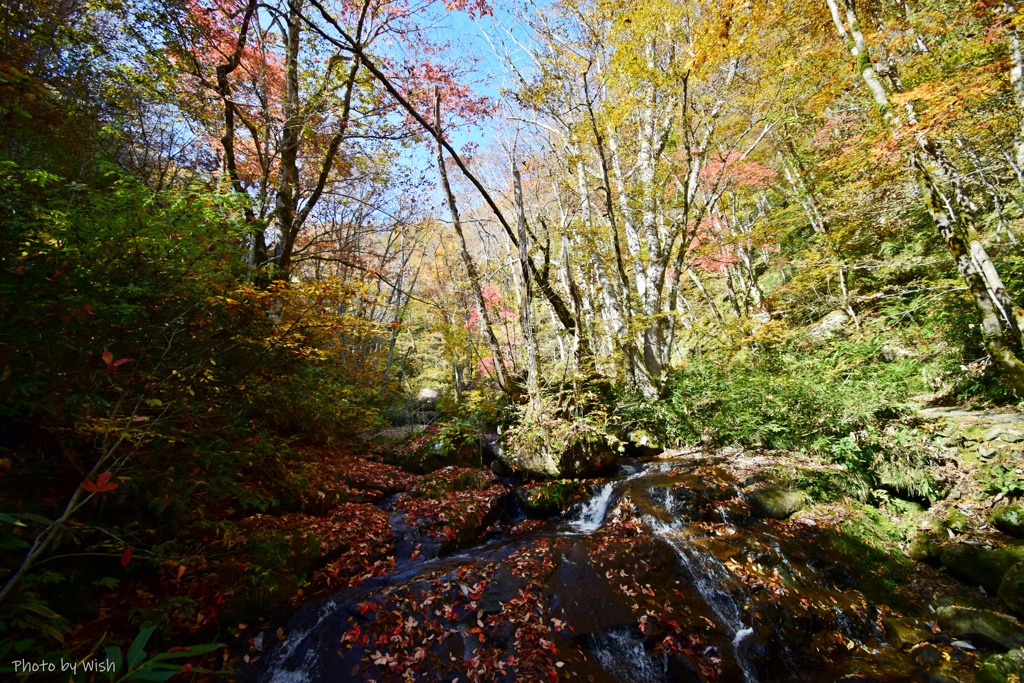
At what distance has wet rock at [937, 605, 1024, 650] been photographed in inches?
142

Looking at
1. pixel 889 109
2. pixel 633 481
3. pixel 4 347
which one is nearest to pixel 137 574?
pixel 4 347

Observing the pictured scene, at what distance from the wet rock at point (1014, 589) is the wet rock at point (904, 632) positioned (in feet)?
2.64

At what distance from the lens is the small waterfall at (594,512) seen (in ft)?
20.0

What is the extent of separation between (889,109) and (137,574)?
11.4m

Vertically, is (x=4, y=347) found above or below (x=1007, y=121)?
below

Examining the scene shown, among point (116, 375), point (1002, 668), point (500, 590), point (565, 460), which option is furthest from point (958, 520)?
point (116, 375)

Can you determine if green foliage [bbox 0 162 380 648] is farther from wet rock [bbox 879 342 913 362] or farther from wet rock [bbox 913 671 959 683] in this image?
wet rock [bbox 879 342 913 362]

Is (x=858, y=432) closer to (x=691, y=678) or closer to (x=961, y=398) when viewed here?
(x=961, y=398)

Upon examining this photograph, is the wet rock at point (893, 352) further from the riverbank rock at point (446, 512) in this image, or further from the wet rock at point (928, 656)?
the riverbank rock at point (446, 512)

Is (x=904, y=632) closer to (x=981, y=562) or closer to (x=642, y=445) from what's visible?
(x=981, y=562)

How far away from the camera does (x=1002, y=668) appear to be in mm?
3168

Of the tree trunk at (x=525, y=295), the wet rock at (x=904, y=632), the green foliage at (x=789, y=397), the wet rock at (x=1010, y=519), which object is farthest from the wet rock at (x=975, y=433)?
the tree trunk at (x=525, y=295)

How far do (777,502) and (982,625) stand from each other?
2.06 metres

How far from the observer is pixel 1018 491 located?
4.55 m
